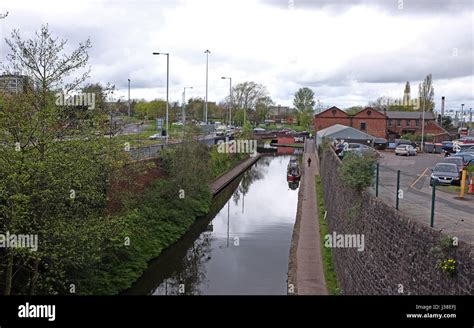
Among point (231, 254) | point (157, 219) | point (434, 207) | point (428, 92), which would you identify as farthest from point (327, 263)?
point (428, 92)

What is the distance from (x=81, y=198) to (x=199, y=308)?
703cm

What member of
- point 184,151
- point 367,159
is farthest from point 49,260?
point 184,151

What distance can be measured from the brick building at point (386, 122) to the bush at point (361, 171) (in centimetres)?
6319

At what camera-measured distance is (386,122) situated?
76.9 m

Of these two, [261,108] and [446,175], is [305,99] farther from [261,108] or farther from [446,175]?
[446,175]

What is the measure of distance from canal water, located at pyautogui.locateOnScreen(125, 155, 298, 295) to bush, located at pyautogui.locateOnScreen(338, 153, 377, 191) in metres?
5.83

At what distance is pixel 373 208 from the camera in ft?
43.5

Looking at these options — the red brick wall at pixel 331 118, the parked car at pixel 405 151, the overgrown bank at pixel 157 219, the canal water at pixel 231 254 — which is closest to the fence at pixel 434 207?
the canal water at pixel 231 254

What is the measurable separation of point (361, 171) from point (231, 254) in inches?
439

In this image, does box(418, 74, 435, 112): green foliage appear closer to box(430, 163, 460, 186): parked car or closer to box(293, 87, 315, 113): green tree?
box(293, 87, 315, 113): green tree

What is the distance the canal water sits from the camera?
2012 centimetres

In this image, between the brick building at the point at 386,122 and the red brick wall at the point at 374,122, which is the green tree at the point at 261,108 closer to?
the brick building at the point at 386,122

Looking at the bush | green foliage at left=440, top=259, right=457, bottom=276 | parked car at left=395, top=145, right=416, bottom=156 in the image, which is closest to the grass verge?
the bush

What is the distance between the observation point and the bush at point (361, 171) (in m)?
15.1
